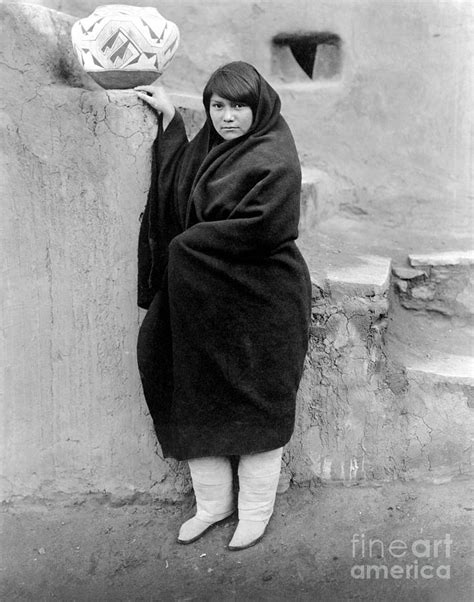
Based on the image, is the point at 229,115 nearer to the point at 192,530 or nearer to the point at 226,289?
the point at 226,289

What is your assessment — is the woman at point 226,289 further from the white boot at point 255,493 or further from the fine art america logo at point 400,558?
the fine art america logo at point 400,558

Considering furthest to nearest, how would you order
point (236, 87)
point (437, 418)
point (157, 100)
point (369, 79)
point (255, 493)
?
1. point (369, 79)
2. point (437, 418)
3. point (255, 493)
4. point (157, 100)
5. point (236, 87)

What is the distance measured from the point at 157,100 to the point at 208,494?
1.30 m

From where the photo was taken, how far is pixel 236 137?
6.73 ft

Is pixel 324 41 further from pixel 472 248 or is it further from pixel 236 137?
pixel 236 137

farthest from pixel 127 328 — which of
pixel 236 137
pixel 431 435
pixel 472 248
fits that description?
pixel 472 248

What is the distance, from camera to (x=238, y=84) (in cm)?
199

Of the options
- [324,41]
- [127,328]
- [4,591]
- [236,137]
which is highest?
[324,41]

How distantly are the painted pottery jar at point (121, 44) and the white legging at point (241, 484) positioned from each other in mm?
1257

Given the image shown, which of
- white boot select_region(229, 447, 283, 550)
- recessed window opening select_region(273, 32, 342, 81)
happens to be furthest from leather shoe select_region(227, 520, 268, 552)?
recessed window opening select_region(273, 32, 342, 81)

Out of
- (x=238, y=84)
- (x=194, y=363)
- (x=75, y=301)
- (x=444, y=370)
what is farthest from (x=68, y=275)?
(x=444, y=370)

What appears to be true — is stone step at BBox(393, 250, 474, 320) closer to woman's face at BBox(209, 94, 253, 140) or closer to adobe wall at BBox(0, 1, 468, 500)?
adobe wall at BBox(0, 1, 468, 500)

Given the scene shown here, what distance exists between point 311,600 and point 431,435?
76cm

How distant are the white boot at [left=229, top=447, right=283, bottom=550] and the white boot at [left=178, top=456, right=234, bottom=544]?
56 mm
